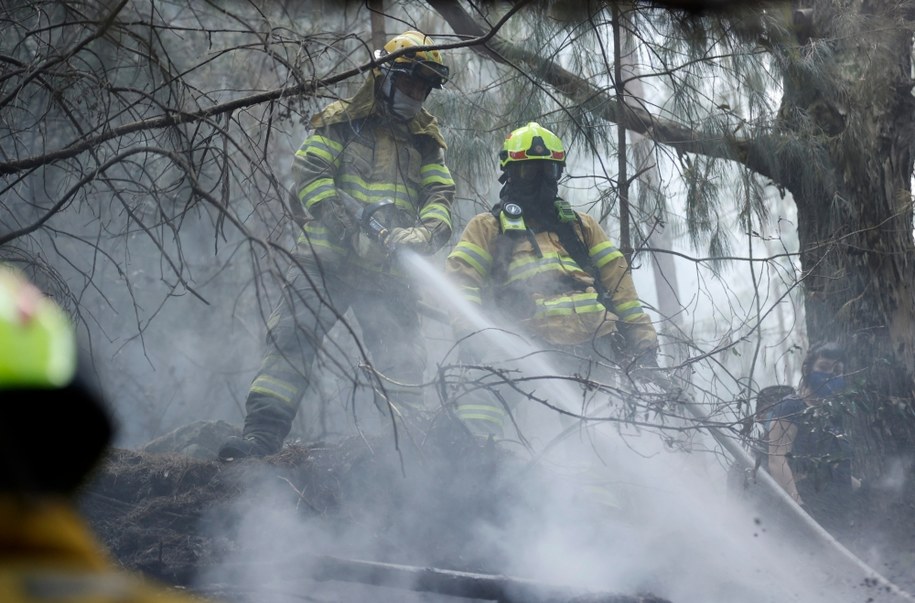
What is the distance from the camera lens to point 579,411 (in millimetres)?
4996

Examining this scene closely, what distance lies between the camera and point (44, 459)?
3.98 feet

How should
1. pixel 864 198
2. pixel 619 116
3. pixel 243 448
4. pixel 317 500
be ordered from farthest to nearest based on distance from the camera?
pixel 864 198, pixel 619 116, pixel 243 448, pixel 317 500

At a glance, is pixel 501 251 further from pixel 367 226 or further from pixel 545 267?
pixel 367 226

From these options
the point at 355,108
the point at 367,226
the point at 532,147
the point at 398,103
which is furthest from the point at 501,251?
the point at 355,108

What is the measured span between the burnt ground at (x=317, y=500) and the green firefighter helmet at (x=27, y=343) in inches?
108

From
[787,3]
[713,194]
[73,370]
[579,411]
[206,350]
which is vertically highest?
[787,3]

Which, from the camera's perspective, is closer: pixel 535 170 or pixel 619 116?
pixel 535 170

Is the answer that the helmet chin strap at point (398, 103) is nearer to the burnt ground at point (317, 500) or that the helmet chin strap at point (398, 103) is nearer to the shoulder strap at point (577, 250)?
the shoulder strap at point (577, 250)

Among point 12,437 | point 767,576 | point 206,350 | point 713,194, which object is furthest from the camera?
point 206,350

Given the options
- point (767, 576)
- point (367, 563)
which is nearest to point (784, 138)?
point (767, 576)

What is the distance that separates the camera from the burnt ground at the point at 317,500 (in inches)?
155

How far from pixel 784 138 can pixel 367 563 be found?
12.6ft

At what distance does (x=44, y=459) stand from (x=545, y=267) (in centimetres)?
403

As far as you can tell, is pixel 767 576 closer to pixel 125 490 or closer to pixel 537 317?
Result: pixel 537 317
